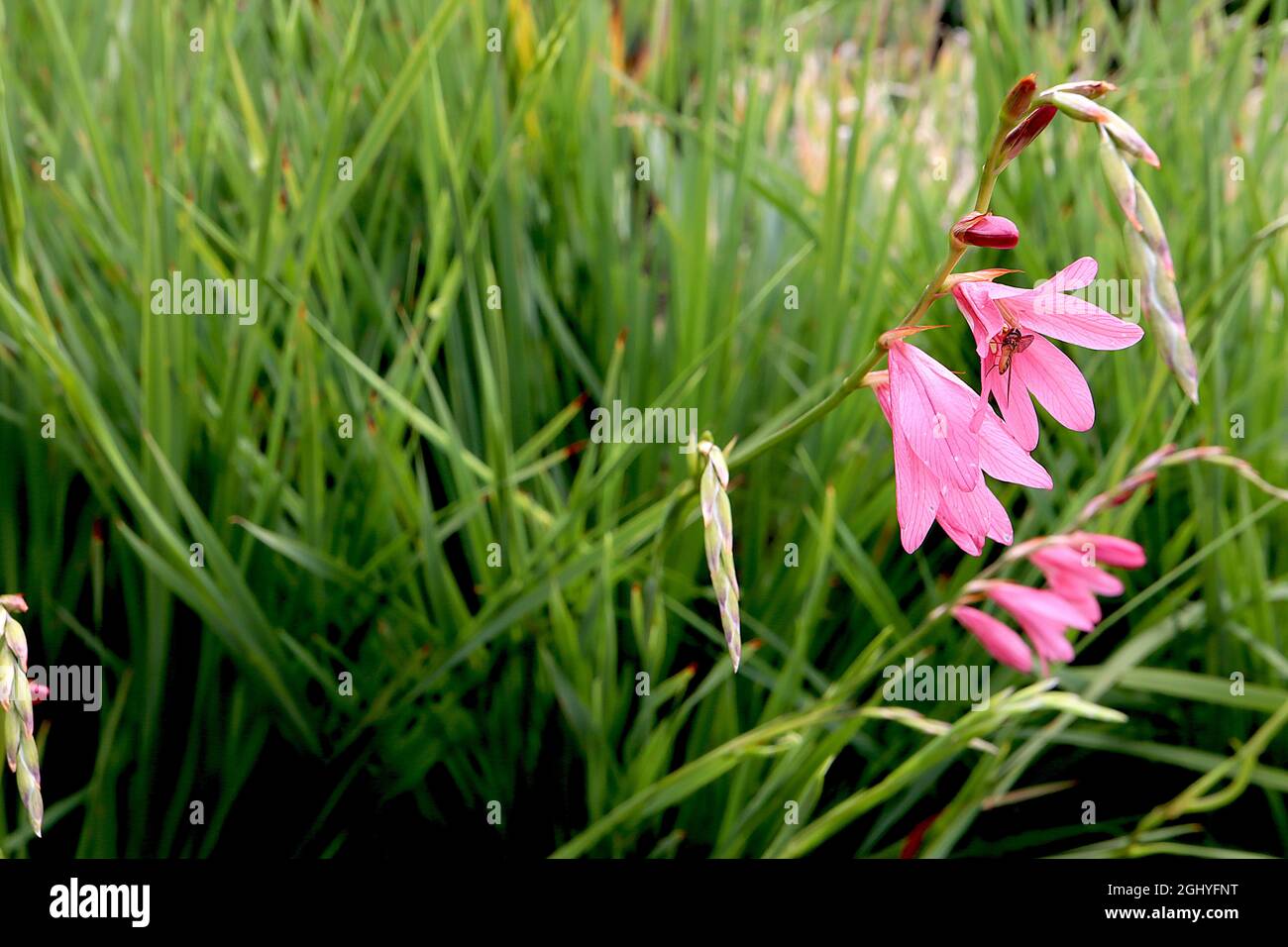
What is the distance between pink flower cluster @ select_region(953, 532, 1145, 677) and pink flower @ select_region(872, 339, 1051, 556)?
0.46 meters

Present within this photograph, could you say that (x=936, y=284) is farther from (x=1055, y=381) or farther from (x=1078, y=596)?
(x=1078, y=596)

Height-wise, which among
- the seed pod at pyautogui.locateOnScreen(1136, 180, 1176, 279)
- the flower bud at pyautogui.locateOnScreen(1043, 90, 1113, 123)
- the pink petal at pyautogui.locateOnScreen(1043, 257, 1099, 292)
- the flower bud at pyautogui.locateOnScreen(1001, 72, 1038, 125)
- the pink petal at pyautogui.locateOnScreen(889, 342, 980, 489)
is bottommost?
the pink petal at pyautogui.locateOnScreen(889, 342, 980, 489)

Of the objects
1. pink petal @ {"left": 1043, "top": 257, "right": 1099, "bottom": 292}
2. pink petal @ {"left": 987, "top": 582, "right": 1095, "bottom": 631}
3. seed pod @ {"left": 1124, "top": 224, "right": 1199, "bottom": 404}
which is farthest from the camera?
pink petal @ {"left": 987, "top": 582, "right": 1095, "bottom": 631}

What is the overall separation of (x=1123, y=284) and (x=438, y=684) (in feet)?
3.74

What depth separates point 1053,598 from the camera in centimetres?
102

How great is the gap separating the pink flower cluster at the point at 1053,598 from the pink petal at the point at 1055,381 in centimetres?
44

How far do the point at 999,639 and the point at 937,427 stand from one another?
0.54 meters

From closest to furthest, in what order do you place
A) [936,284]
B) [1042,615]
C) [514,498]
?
1. [936,284]
2. [1042,615]
3. [514,498]

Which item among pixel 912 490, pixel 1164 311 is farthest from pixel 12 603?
pixel 1164 311

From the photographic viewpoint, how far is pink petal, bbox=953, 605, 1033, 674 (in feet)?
3.29

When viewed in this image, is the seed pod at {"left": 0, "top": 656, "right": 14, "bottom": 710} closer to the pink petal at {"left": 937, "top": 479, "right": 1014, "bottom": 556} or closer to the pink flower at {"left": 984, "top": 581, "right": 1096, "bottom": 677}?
the pink petal at {"left": 937, "top": 479, "right": 1014, "bottom": 556}

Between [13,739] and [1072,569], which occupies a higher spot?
[1072,569]

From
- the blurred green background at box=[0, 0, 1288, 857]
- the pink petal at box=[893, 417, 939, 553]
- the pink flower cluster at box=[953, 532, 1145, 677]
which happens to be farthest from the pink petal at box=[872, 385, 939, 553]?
the pink flower cluster at box=[953, 532, 1145, 677]

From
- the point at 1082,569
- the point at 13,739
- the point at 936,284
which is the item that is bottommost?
the point at 13,739
